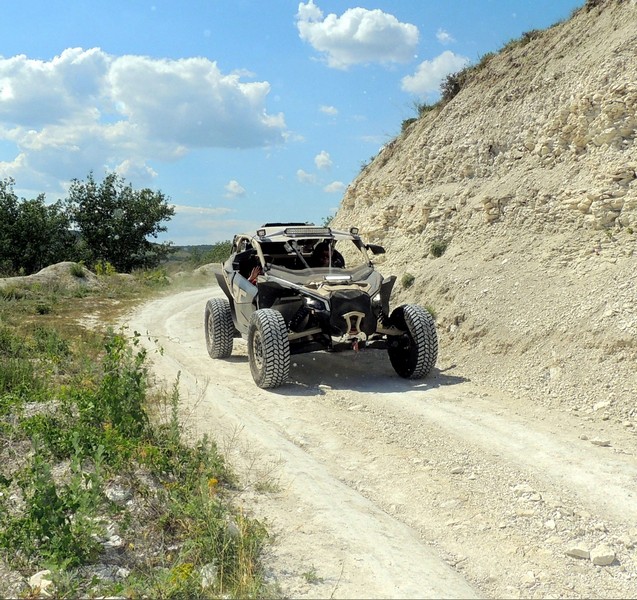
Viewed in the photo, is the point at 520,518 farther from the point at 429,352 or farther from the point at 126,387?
the point at 429,352

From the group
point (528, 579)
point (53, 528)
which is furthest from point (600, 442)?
point (53, 528)

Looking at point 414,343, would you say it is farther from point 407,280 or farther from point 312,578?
point 312,578

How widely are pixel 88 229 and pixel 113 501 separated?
36218 millimetres

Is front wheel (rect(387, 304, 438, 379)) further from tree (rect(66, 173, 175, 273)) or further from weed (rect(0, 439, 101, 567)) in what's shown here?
tree (rect(66, 173, 175, 273))

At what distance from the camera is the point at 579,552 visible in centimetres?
403

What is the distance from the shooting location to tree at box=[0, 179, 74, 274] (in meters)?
34.4

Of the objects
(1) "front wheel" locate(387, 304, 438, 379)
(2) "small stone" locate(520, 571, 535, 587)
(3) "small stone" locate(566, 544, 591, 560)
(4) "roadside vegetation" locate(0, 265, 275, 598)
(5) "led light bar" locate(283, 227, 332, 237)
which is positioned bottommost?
(2) "small stone" locate(520, 571, 535, 587)

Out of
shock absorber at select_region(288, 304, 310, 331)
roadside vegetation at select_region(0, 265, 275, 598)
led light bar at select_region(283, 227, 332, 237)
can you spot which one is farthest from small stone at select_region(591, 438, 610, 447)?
led light bar at select_region(283, 227, 332, 237)

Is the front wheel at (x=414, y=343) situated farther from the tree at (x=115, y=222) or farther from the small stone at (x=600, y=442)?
the tree at (x=115, y=222)

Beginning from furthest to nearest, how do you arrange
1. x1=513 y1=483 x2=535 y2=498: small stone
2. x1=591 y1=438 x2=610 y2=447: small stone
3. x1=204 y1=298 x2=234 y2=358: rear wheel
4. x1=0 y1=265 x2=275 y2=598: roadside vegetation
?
x1=204 y1=298 x2=234 y2=358: rear wheel < x1=591 y1=438 x2=610 y2=447: small stone < x1=513 y1=483 x2=535 y2=498: small stone < x1=0 y1=265 x2=275 y2=598: roadside vegetation

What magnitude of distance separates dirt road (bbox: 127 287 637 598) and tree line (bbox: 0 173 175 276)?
30396 millimetres

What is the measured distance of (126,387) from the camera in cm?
614

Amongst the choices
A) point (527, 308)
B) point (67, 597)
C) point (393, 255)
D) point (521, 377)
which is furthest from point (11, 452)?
point (393, 255)

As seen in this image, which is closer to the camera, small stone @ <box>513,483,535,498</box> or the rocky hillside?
small stone @ <box>513,483,535,498</box>
